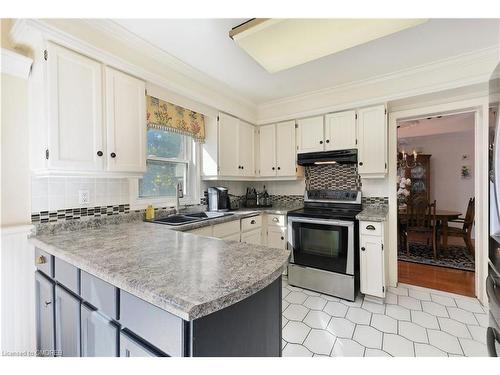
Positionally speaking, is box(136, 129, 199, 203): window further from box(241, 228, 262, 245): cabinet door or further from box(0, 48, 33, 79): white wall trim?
box(0, 48, 33, 79): white wall trim

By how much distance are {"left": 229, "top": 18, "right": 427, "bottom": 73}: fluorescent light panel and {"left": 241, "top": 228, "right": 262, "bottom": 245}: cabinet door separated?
1763mm

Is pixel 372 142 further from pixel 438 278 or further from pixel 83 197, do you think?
pixel 83 197

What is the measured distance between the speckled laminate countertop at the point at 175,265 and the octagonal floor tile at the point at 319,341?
1047mm

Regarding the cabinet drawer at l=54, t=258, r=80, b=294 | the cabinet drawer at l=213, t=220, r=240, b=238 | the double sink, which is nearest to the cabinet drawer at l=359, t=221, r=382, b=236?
the cabinet drawer at l=213, t=220, r=240, b=238

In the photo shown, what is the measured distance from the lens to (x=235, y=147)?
2.97 metres

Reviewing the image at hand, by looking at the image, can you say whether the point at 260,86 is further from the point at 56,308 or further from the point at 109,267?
the point at 56,308

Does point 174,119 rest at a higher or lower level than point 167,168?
higher

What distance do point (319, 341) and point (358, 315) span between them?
565 millimetres

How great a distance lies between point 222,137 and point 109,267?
208 centimetres

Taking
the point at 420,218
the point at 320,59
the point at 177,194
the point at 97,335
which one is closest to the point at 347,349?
the point at 97,335


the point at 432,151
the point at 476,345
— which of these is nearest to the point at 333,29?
the point at 476,345

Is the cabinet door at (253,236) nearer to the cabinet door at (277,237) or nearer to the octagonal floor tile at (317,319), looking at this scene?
the cabinet door at (277,237)

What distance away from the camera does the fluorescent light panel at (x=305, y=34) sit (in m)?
1.24

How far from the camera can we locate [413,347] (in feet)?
5.48
